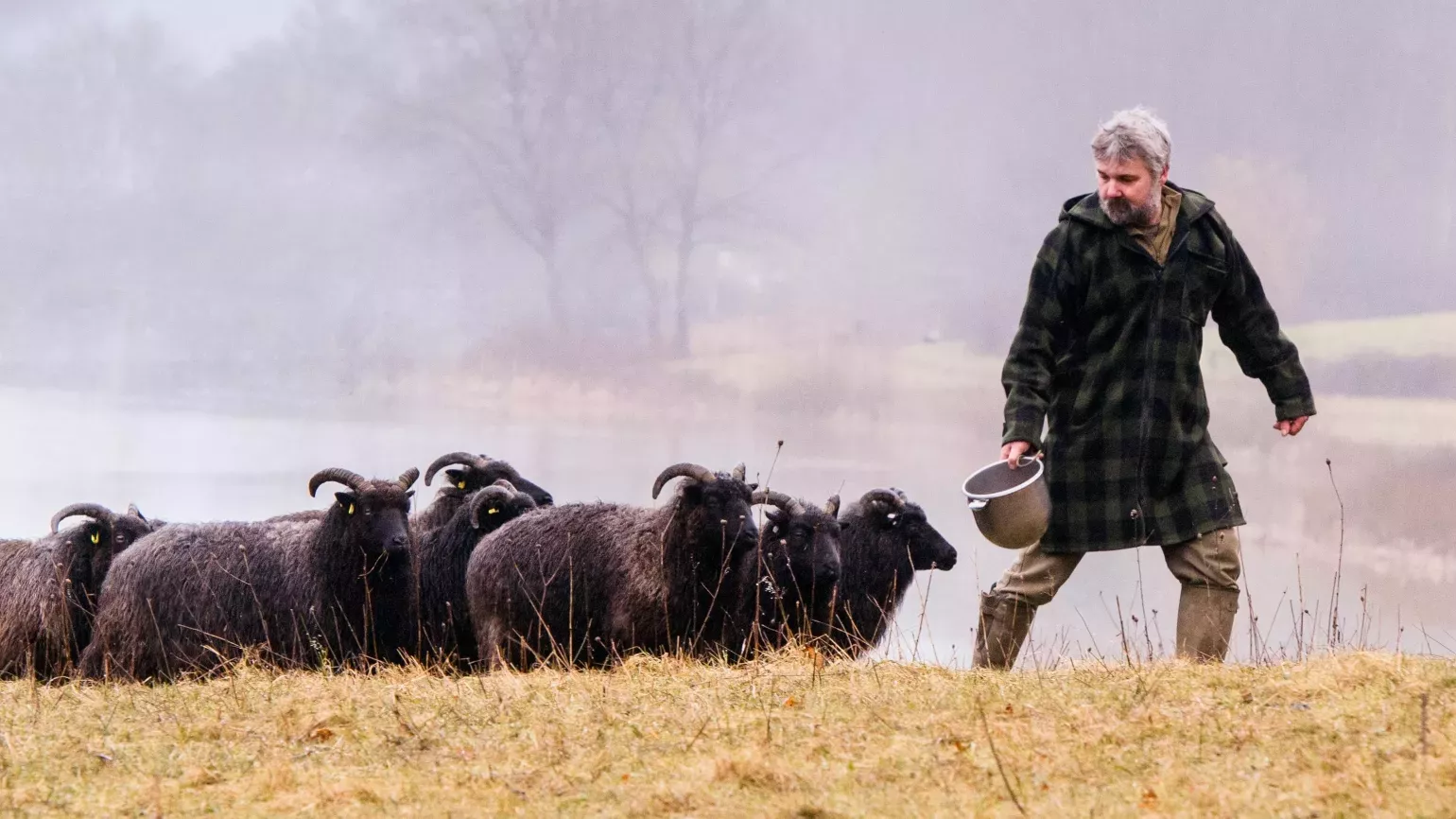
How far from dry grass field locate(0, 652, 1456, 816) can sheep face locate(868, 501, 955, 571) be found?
5.84 m

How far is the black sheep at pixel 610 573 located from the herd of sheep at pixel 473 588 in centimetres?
1

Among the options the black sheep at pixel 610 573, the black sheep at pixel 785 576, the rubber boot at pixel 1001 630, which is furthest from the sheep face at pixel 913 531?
the rubber boot at pixel 1001 630

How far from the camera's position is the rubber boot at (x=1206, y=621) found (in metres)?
6.83

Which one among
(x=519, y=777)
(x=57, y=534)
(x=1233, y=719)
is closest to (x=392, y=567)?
(x=57, y=534)

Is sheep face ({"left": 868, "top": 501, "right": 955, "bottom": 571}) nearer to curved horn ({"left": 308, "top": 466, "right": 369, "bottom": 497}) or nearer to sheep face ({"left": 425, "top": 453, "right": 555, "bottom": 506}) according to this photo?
sheep face ({"left": 425, "top": 453, "right": 555, "bottom": 506})

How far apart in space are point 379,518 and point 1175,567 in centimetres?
Result: 620

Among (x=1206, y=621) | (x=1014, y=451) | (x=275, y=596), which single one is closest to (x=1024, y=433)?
(x=1014, y=451)

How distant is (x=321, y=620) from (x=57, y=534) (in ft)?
10.8

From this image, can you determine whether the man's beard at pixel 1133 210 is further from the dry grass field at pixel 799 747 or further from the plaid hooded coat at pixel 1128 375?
the dry grass field at pixel 799 747

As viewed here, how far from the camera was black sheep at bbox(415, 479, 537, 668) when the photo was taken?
38.8 feet

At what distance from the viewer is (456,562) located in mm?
12219

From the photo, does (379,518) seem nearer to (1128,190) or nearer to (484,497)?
(484,497)

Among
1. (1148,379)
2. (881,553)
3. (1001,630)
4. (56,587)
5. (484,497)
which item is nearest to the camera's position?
(1148,379)

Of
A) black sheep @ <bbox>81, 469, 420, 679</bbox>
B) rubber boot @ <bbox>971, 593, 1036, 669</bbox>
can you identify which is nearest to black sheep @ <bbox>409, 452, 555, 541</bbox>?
black sheep @ <bbox>81, 469, 420, 679</bbox>
